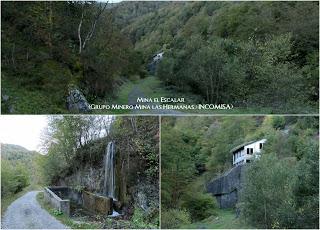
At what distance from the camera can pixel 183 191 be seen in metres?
11.6

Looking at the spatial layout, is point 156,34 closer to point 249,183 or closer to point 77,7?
point 77,7

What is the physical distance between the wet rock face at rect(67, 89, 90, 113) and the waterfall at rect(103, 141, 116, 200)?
2.08m

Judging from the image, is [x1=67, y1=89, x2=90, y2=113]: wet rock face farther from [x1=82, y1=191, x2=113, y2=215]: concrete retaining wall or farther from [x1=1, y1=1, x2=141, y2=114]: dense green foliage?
[x1=82, y1=191, x2=113, y2=215]: concrete retaining wall

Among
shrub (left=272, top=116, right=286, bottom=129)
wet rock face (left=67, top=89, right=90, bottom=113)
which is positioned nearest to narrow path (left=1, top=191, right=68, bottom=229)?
wet rock face (left=67, top=89, right=90, bottom=113)

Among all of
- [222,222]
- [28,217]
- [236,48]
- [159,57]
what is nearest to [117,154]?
[28,217]

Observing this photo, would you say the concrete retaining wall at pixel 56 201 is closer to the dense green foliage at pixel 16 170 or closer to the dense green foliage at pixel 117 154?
the dense green foliage at pixel 117 154

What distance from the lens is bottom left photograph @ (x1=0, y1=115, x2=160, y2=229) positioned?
968 cm

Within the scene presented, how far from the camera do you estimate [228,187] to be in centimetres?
1238

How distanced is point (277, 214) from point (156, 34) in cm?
939

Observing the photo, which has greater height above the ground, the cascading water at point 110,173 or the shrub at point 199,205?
the cascading water at point 110,173

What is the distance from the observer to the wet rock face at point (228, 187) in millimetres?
12082

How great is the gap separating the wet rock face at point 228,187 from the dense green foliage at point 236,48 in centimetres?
266

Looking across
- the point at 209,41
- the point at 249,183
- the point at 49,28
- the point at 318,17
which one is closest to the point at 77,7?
the point at 49,28

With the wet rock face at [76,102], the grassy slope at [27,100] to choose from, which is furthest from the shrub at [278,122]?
the grassy slope at [27,100]
